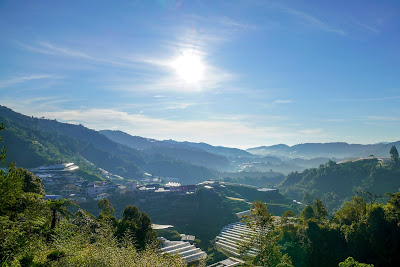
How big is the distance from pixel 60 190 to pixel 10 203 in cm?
7804

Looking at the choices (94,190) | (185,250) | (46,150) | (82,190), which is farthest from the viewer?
(46,150)

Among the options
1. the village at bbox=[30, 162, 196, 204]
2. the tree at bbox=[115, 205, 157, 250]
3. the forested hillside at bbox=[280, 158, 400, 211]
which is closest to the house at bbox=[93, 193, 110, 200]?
the village at bbox=[30, 162, 196, 204]

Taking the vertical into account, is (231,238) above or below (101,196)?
below

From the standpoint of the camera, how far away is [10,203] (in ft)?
45.3

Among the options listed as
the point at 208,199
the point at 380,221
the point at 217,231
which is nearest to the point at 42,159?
the point at 208,199

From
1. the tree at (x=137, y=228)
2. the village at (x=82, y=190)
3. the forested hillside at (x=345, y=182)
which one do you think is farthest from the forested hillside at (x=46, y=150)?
the tree at (x=137, y=228)

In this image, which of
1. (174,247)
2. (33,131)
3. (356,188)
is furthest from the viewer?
(33,131)

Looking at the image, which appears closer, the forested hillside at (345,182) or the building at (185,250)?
the building at (185,250)

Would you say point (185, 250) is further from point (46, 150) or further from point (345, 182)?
point (46, 150)

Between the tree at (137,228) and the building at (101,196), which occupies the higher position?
the tree at (137,228)

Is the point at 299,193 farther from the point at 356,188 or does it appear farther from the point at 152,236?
the point at 152,236

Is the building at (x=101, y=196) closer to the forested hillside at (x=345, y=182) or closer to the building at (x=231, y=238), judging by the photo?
the building at (x=231, y=238)

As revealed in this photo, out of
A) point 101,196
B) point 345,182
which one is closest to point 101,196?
point 101,196

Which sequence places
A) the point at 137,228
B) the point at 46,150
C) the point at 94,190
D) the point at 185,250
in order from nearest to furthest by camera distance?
the point at 137,228
the point at 185,250
the point at 94,190
the point at 46,150
